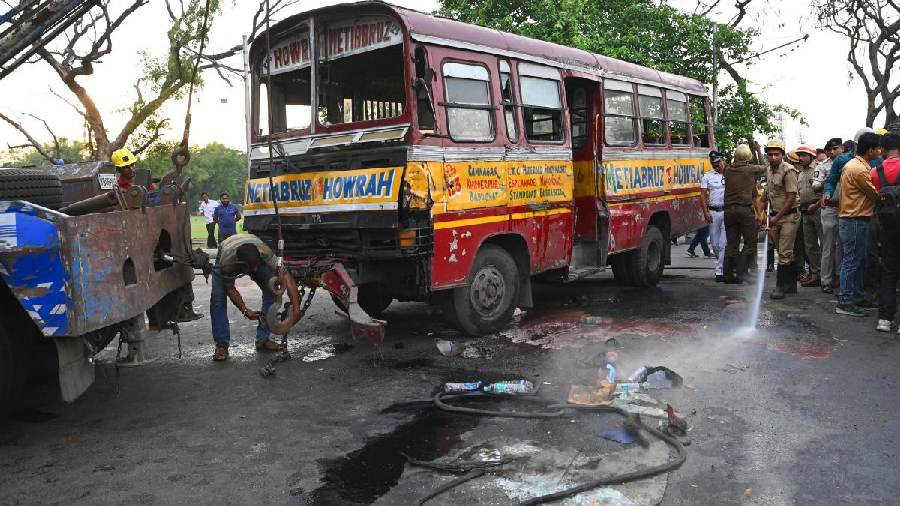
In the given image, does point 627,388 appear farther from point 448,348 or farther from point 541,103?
point 541,103

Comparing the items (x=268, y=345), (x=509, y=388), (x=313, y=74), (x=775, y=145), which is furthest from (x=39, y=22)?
(x=775, y=145)

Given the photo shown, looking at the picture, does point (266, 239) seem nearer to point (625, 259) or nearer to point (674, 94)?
point (625, 259)

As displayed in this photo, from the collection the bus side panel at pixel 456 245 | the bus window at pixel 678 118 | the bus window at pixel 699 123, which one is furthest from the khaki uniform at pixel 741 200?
the bus side panel at pixel 456 245

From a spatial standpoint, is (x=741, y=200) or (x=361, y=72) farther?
(x=741, y=200)

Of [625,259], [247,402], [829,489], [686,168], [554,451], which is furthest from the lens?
[686,168]

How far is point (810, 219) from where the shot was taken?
29.0 ft

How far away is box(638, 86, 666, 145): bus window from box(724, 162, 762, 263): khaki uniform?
1.04m

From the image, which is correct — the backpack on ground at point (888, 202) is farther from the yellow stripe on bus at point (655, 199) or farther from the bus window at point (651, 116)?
the bus window at point (651, 116)

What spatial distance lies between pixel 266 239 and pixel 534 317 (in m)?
3.00

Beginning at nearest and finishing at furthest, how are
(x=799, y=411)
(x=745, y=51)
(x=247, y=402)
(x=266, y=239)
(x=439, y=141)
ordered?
(x=799, y=411) < (x=247, y=402) < (x=439, y=141) < (x=266, y=239) < (x=745, y=51)

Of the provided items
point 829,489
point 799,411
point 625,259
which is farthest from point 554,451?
point 625,259

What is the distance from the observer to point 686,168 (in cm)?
980

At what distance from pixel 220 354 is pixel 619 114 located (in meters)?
5.31

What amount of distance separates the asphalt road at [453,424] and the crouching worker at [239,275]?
0.32 meters
